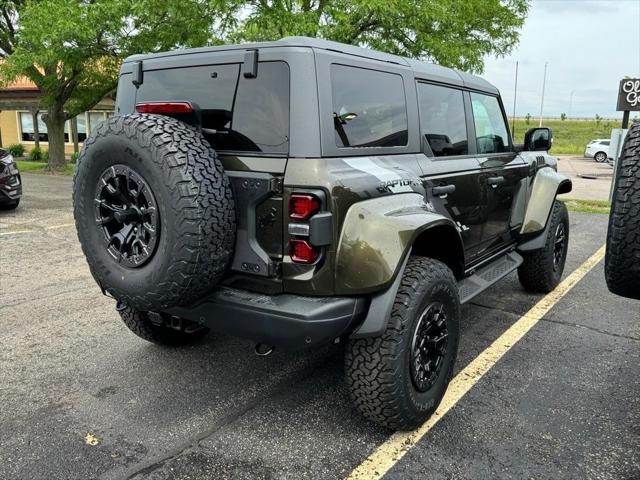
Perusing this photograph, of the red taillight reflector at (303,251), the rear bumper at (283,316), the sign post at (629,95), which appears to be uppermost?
the sign post at (629,95)

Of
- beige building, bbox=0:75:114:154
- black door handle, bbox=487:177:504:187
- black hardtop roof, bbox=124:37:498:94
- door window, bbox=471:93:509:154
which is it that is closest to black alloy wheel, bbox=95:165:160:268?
black hardtop roof, bbox=124:37:498:94

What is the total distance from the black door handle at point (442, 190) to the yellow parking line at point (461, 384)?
1.17 m

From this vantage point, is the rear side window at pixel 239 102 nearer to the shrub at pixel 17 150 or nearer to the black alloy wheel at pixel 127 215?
the black alloy wheel at pixel 127 215

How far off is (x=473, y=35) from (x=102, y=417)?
13978 mm

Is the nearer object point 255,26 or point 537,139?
point 537,139

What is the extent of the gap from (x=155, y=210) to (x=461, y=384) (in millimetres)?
2114

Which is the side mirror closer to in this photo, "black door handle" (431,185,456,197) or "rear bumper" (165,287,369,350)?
"black door handle" (431,185,456,197)

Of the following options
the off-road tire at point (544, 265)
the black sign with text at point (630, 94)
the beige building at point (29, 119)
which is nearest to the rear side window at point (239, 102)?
the off-road tire at point (544, 265)

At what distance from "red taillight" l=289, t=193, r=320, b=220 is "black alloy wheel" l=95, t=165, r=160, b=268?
1.99 feet

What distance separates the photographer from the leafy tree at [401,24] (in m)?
11.1

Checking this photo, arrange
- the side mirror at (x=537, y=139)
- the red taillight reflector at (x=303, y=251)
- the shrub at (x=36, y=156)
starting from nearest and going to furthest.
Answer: the red taillight reflector at (x=303, y=251), the side mirror at (x=537, y=139), the shrub at (x=36, y=156)

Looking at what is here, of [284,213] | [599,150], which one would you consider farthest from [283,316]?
[599,150]

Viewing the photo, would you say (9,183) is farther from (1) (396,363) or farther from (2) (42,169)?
(2) (42,169)

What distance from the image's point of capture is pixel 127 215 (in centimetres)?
255
